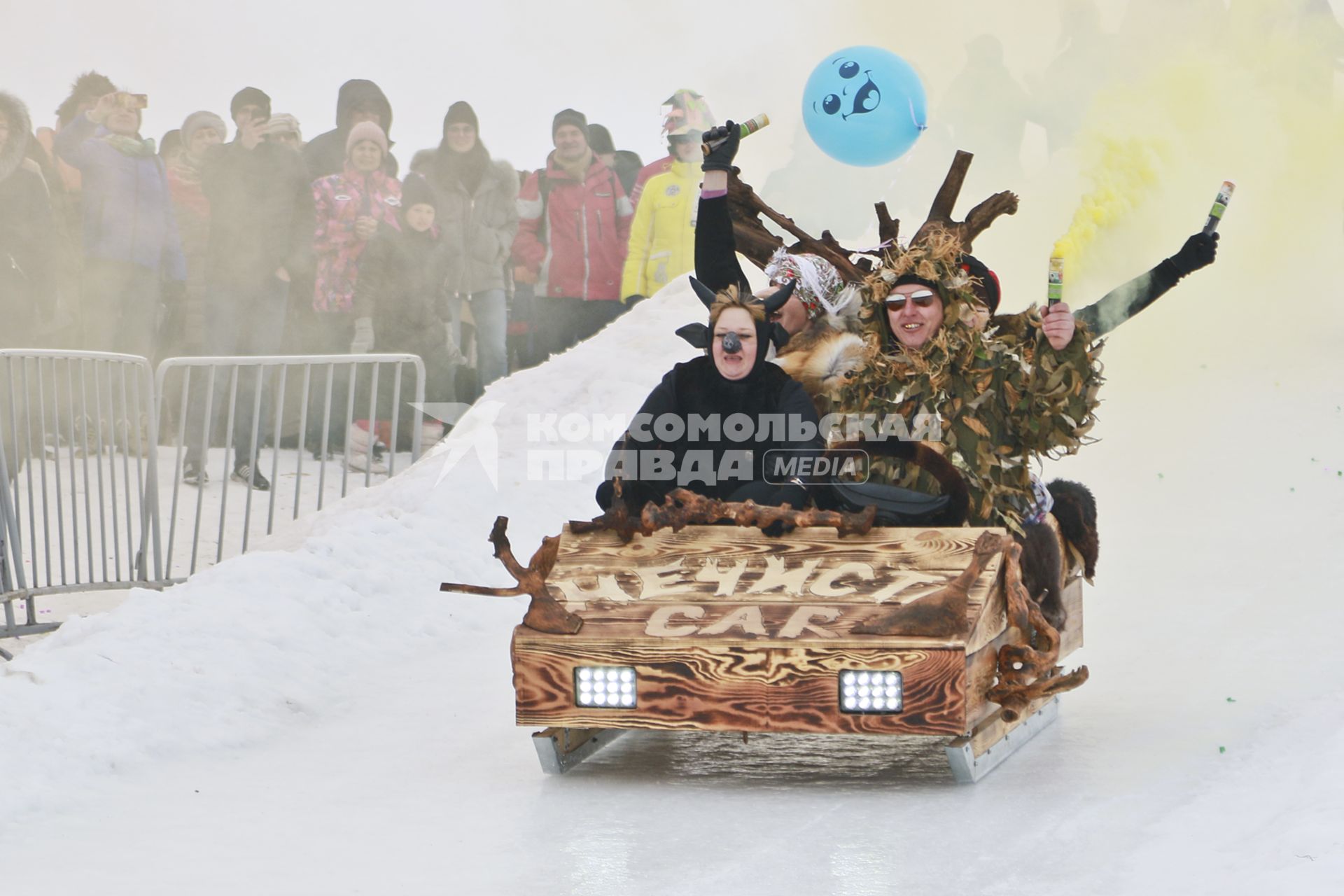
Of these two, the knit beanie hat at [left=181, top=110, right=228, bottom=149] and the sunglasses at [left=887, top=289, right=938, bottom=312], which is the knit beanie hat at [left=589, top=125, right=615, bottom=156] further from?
the sunglasses at [left=887, top=289, right=938, bottom=312]

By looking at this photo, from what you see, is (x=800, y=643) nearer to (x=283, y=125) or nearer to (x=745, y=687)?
(x=745, y=687)

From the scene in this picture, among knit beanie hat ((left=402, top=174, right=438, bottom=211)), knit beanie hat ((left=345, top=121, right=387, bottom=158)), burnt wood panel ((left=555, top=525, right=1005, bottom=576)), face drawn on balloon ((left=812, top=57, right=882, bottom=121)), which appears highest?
face drawn on balloon ((left=812, top=57, right=882, bottom=121))

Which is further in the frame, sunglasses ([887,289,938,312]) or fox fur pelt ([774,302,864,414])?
fox fur pelt ([774,302,864,414])

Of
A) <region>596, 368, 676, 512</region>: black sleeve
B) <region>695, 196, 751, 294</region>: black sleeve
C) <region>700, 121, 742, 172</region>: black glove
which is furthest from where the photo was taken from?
<region>695, 196, 751, 294</region>: black sleeve

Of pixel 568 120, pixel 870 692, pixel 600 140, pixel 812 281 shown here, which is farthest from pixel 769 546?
pixel 600 140

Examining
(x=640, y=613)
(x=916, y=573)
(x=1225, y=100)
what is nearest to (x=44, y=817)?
(x=640, y=613)

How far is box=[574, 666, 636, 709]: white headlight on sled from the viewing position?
179 inches

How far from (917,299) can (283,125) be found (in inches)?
248

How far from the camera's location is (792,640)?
444 centimetres

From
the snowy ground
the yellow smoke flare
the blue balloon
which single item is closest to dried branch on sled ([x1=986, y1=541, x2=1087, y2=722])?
the yellow smoke flare

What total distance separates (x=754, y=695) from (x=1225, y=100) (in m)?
10.0

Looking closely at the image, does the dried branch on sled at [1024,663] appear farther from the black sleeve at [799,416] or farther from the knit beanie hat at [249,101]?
the knit beanie hat at [249,101]

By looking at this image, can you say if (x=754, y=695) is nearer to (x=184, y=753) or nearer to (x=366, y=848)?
(x=366, y=848)

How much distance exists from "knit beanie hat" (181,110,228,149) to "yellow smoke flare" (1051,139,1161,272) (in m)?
6.27
